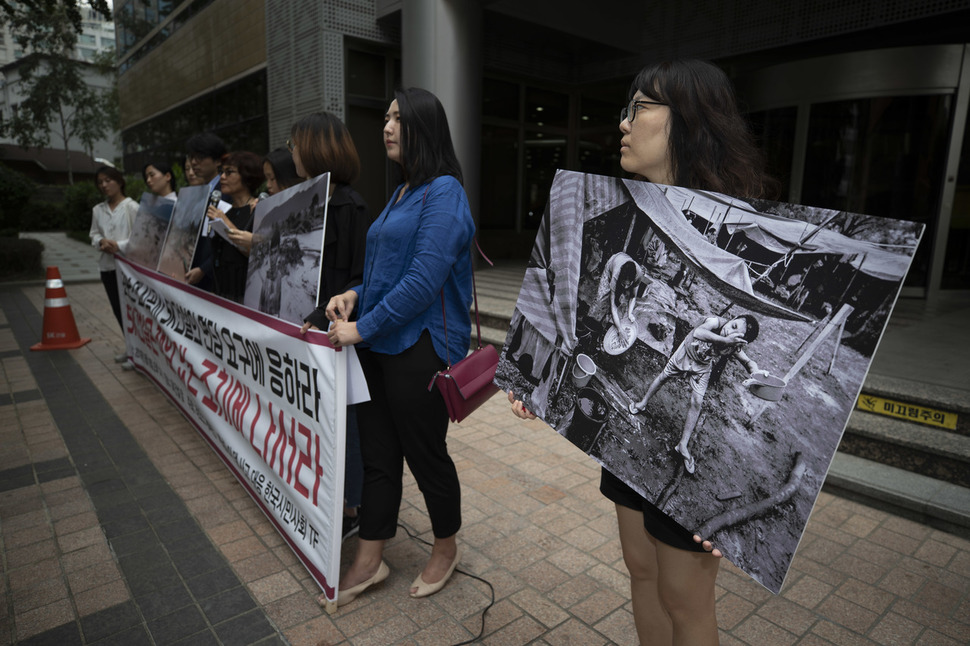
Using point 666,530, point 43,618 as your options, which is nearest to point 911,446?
point 666,530

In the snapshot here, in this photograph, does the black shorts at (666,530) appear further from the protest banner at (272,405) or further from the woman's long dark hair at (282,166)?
the woman's long dark hair at (282,166)

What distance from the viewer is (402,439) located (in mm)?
2422

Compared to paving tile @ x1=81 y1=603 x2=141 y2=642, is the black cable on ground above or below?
above

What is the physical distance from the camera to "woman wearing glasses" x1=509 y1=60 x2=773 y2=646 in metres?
1.36

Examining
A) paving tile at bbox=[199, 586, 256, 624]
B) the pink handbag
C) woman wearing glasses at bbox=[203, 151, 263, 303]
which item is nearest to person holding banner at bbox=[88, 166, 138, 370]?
woman wearing glasses at bbox=[203, 151, 263, 303]

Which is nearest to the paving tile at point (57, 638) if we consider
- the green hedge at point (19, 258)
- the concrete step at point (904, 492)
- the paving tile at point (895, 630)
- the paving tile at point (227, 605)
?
the paving tile at point (227, 605)

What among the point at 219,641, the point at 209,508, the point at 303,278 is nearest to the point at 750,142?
the point at 303,278

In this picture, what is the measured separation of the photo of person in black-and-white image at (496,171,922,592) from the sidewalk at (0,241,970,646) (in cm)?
136

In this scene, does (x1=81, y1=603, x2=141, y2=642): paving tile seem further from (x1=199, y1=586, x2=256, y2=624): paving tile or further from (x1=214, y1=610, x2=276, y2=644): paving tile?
(x1=214, y1=610, x2=276, y2=644): paving tile

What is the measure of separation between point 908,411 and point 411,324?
3.40 metres

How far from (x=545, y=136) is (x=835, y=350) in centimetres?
1284

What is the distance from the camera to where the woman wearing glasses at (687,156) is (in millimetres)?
1364

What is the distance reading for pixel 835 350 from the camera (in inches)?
41.4

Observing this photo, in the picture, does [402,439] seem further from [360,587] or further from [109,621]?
[109,621]
